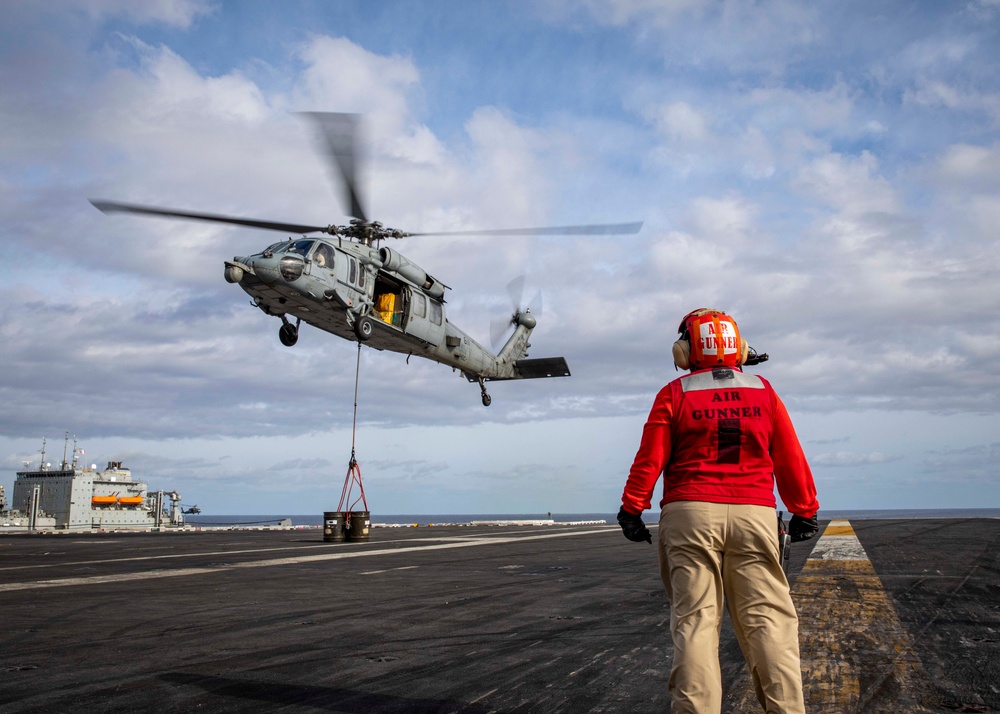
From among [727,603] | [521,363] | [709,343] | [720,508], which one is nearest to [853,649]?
[727,603]

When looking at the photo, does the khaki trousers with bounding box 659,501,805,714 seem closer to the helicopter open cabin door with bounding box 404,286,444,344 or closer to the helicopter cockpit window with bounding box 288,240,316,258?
the helicopter cockpit window with bounding box 288,240,316,258

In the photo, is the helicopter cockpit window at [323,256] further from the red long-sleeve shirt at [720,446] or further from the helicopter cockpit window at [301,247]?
the red long-sleeve shirt at [720,446]

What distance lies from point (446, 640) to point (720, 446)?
305 cm

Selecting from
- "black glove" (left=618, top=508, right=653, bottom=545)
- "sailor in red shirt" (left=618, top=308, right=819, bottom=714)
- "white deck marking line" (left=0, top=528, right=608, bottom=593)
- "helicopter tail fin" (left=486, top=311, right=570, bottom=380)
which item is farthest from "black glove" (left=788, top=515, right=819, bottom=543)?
"helicopter tail fin" (left=486, top=311, right=570, bottom=380)

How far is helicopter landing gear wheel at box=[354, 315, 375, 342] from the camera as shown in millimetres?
21188

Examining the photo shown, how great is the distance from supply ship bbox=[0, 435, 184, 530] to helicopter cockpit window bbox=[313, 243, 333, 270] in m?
38.6

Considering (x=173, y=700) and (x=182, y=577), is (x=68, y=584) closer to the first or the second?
(x=182, y=577)

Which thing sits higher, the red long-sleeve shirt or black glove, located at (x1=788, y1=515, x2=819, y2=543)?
the red long-sleeve shirt

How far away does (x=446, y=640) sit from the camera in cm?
565

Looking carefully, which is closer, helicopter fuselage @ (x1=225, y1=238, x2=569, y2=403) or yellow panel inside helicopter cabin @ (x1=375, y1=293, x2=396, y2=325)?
helicopter fuselage @ (x1=225, y1=238, x2=569, y2=403)

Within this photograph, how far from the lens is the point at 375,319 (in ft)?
71.6

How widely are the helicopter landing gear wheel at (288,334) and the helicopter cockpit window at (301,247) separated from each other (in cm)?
278

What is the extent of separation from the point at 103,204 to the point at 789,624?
16.9 metres

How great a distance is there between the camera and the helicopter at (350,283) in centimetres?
1902
